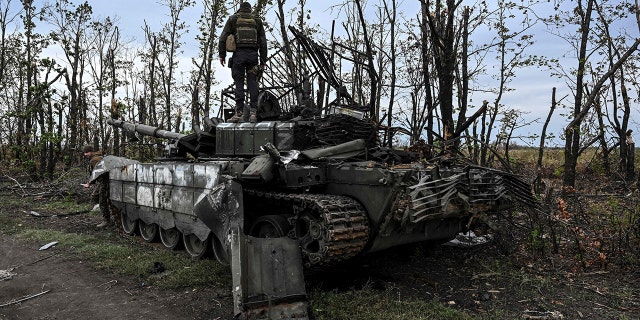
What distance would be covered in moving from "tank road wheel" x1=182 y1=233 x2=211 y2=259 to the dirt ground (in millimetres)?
1365

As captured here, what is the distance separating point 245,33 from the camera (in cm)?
985

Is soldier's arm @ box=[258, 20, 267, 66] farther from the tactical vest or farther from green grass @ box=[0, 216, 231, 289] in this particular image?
green grass @ box=[0, 216, 231, 289]

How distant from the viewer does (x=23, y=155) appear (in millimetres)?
21078

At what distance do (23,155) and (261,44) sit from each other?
605 inches

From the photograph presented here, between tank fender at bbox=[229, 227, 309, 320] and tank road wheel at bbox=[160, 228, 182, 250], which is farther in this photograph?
tank road wheel at bbox=[160, 228, 182, 250]

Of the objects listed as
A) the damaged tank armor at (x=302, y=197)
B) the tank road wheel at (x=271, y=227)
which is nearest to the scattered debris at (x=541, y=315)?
the damaged tank armor at (x=302, y=197)

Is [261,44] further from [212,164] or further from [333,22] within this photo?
[333,22]

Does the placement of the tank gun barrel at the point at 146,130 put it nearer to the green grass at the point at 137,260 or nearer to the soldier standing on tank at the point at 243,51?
the soldier standing on tank at the point at 243,51

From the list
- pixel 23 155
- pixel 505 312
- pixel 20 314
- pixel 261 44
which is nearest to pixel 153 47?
pixel 23 155

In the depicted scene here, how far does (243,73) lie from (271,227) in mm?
3940

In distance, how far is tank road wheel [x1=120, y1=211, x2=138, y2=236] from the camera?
36.5 ft

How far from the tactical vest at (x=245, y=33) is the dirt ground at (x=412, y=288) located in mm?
4683

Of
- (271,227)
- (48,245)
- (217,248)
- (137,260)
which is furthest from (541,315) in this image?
(48,245)

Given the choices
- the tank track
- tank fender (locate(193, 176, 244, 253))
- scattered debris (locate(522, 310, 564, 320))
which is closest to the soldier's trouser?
tank fender (locate(193, 176, 244, 253))
